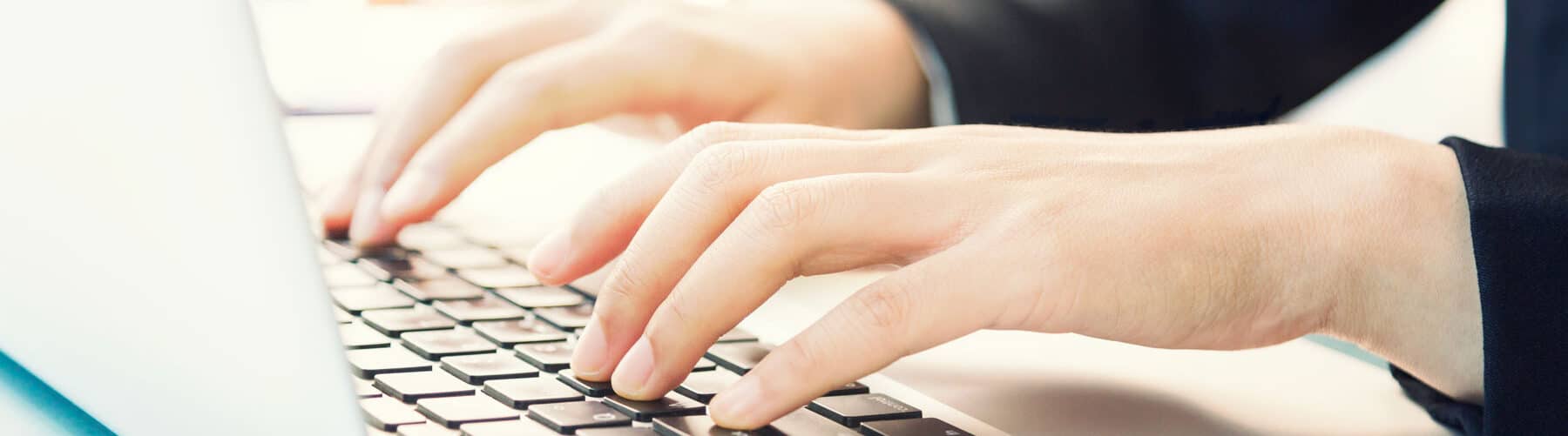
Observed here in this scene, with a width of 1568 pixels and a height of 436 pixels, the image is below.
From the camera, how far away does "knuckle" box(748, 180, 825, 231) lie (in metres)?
0.41

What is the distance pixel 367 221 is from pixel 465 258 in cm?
7

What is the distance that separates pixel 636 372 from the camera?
376mm

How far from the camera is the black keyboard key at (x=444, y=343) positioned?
0.41 m

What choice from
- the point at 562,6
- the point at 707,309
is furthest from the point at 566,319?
the point at 562,6

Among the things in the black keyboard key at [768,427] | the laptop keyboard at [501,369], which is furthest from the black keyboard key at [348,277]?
the black keyboard key at [768,427]

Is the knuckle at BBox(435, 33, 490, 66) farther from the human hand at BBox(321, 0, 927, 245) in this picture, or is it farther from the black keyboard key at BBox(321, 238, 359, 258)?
the black keyboard key at BBox(321, 238, 359, 258)

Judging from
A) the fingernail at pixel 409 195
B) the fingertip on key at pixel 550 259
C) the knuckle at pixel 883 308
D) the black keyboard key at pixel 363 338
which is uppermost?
the fingernail at pixel 409 195

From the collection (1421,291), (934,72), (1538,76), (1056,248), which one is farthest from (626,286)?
(1538,76)

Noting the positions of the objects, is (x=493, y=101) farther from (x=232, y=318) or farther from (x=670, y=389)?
(x=232, y=318)

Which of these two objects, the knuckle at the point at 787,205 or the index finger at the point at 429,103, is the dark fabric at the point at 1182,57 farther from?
the knuckle at the point at 787,205

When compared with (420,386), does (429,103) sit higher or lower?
higher

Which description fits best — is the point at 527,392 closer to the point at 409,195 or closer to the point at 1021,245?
the point at 1021,245

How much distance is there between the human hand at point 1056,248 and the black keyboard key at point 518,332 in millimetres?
38

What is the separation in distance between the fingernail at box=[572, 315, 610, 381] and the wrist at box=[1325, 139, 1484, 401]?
0.75 feet
